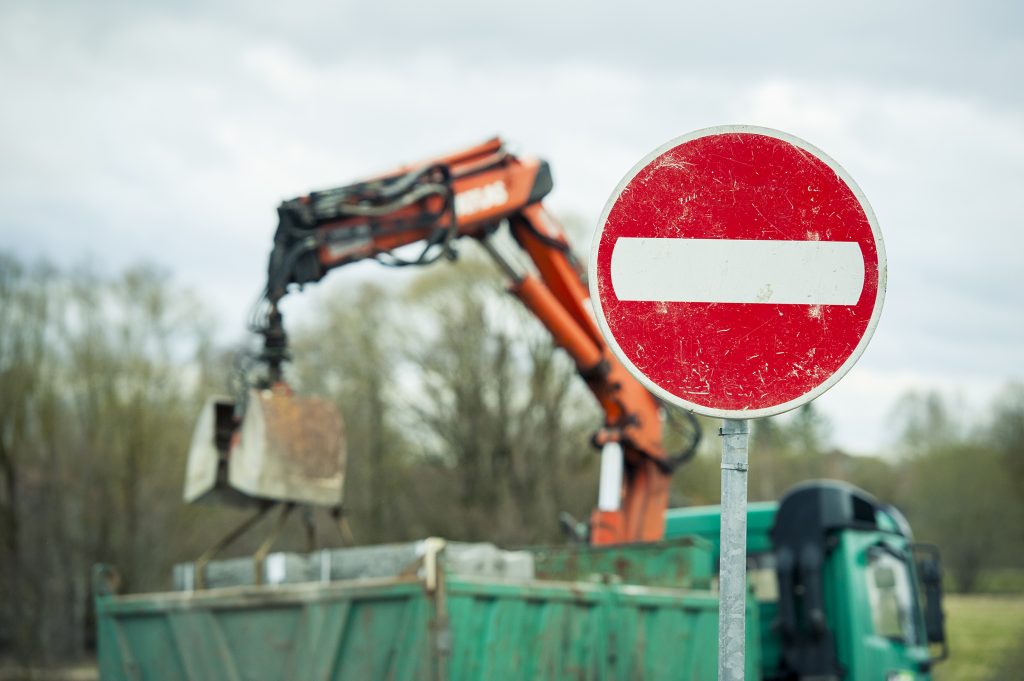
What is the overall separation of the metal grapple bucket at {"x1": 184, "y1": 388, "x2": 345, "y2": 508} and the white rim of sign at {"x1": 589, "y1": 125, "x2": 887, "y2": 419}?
4.36 meters

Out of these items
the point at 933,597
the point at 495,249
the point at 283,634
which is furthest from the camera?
the point at 495,249

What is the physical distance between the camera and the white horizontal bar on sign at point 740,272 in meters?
2.86

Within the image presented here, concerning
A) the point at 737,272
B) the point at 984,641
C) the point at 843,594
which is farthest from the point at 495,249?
the point at 984,641

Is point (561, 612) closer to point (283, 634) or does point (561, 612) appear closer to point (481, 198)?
point (283, 634)

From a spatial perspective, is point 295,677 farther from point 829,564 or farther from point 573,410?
point 573,410

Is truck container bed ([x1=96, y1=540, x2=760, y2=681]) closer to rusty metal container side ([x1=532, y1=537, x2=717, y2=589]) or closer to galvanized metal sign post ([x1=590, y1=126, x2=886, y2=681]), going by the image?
rusty metal container side ([x1=532, y1=537, x2=717, y2=589])

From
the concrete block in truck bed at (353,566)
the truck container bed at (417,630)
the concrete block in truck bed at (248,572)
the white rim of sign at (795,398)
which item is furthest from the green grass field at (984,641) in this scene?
the white rim of sign at (795,398)

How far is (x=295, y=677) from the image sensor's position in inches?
207

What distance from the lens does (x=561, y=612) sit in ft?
18.9

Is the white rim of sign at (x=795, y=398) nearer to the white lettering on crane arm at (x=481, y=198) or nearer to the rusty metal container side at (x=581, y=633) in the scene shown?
the rusty metal container side at (x=581, y=633)

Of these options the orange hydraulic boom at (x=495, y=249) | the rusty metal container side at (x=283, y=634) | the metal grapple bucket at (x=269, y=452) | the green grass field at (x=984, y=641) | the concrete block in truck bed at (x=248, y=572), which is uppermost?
the orange hydraulic boom at (x=495, y=249)

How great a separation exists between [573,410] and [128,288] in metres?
11.5

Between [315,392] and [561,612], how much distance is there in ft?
86.6

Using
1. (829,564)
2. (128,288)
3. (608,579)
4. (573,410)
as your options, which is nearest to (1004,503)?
(573,410)
